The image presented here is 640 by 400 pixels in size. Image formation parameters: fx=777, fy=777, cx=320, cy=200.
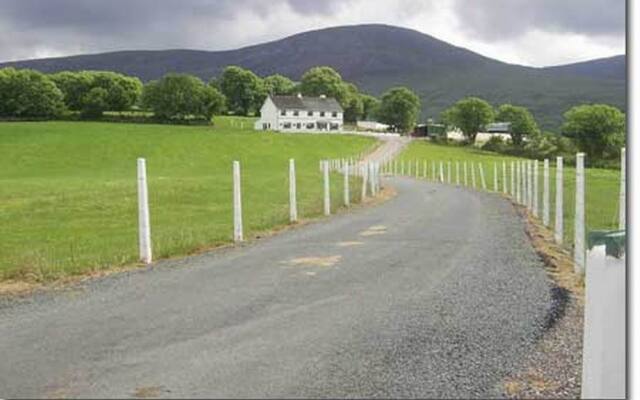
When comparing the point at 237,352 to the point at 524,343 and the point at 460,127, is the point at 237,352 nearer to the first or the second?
the point at 524,343

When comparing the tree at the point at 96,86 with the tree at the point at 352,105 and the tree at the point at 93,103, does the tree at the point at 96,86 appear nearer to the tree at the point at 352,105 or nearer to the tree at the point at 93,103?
the tree at the point at 93,103

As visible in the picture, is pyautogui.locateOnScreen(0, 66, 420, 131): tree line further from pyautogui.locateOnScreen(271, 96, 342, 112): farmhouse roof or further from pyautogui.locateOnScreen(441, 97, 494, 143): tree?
pyautogui.locateOnScreen(441, 97, 494, 143): tree

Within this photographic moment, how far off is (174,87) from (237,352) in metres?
93.7

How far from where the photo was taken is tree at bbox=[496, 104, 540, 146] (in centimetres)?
7331

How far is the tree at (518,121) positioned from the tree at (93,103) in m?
49.9

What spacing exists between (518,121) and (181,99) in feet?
133

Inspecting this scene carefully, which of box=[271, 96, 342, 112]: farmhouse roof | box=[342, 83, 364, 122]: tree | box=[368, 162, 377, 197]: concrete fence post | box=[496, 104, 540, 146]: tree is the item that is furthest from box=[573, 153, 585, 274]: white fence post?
box=[342, 83, 364, 122]: tree

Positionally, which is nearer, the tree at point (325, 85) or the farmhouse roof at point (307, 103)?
the farmhouse roof at point (307, 103)

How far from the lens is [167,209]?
68.9ft

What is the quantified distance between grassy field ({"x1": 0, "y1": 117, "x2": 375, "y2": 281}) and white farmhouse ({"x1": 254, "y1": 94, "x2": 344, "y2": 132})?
35902 millimetres

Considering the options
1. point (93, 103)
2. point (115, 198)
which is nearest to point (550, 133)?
point (115, 198)

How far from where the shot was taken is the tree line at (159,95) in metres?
88.1

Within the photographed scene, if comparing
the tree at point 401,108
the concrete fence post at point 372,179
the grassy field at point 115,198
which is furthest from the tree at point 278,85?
the concrete fence post at point 372,179

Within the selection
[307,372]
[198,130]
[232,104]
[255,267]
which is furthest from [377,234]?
[232,104]
